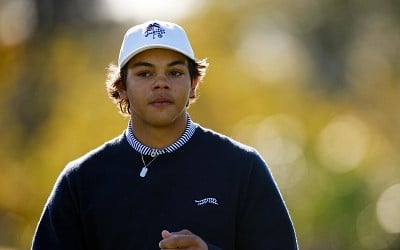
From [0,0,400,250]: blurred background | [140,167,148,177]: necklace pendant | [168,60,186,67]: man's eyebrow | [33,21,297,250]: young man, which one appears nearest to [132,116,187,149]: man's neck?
[33,21,297,250]: young man

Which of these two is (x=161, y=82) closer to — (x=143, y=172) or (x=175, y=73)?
(x=175, y=73)

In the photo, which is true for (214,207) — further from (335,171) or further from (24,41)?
(24,41)

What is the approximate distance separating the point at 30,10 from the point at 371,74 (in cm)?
652

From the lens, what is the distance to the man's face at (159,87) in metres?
5.94

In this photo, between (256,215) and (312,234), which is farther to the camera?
(312,234)

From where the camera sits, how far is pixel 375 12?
92.8 feet

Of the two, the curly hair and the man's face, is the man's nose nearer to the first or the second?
the man's face

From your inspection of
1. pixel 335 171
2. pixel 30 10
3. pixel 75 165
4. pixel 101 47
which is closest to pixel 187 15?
pixel 101 47

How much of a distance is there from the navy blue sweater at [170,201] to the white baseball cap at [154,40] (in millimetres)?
385

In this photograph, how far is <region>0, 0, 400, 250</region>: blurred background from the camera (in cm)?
1491

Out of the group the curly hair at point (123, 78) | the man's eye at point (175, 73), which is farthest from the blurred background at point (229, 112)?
the man's eye at point (175, 73)

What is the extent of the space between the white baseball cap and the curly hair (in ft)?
0.19

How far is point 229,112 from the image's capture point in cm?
1672

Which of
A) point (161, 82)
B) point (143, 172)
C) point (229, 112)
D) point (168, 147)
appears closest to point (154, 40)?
point (161, 82)
